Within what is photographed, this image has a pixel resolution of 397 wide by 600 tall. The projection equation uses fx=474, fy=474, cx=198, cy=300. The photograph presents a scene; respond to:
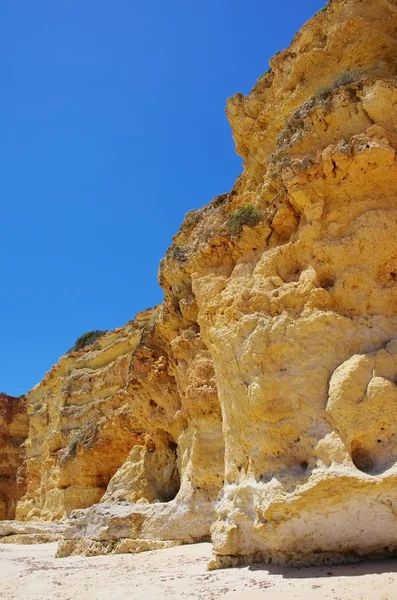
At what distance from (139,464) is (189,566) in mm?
6958

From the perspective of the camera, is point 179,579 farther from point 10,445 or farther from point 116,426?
point 10,445

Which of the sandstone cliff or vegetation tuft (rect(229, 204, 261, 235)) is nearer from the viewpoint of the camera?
the sandstone cliff

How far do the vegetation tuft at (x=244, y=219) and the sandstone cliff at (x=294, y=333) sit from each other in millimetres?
28

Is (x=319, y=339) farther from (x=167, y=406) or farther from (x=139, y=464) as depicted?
(x=139, y=464)

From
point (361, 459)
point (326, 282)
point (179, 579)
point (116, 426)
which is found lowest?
point (179, 579)

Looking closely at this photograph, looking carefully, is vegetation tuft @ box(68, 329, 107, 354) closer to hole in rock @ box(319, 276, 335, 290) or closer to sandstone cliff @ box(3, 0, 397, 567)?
sandstone cliff @ box(3, 0, 397, 567)

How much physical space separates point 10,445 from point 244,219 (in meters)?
32.2

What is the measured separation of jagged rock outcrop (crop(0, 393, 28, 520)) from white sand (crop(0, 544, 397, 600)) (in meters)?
25.5

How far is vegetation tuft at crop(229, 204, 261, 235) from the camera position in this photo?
9.07 m

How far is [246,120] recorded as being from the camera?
469 inches

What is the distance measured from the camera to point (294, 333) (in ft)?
23.0

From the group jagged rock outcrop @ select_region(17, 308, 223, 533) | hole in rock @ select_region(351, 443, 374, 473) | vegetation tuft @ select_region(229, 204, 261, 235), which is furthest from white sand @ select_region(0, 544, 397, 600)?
vegetation tuft @ select_region(229, 204, 261, 235)

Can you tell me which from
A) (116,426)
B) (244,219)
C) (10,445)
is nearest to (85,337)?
(10,445)

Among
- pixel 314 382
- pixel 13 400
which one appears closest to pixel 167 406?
pixel 314 382
